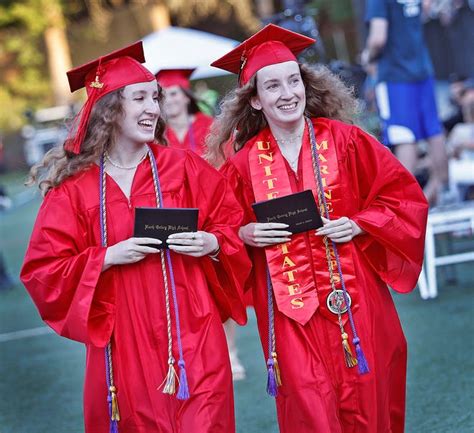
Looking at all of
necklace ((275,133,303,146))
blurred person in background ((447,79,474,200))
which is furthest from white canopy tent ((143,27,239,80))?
necklace ((275,133,303,146))

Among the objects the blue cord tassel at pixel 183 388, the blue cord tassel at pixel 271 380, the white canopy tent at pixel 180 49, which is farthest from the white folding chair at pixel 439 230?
the blue cord tassel at pixel 183 388

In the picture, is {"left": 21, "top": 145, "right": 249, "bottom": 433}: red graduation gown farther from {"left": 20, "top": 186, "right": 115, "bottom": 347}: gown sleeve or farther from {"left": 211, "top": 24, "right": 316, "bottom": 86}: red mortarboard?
{"left": 211, "top": 24, "right": 316, "bottom": 86}: red mortarboard

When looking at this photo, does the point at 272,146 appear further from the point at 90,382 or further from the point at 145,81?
the point at 90,382

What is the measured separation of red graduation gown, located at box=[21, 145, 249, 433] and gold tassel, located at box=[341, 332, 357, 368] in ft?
1.56

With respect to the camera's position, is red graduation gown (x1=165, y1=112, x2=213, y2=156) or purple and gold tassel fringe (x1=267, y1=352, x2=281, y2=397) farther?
red graduation gown (x1=165, y1=112, x2=213, y2=156)

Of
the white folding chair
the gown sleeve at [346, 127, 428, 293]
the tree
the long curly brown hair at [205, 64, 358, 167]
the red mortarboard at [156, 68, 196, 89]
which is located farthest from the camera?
the tree

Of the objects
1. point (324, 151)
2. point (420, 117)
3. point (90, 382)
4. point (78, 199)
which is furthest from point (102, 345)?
point (420, 117)

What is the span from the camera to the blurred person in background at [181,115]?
7898 millimetres

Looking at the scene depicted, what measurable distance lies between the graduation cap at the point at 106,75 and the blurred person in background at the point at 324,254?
0.44 m

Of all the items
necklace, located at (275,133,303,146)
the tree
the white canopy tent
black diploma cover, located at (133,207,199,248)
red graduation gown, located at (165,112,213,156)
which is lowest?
black diploma cover, located at (133,207,199,248)

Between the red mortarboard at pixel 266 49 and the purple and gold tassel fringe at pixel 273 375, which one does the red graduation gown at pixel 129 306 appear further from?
the red mortarboard at pixel 266 49

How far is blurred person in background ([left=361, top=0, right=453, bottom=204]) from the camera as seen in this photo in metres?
9.15

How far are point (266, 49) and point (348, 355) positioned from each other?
1334 millimetres

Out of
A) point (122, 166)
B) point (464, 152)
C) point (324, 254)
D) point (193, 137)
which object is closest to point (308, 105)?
point (324, 254)
